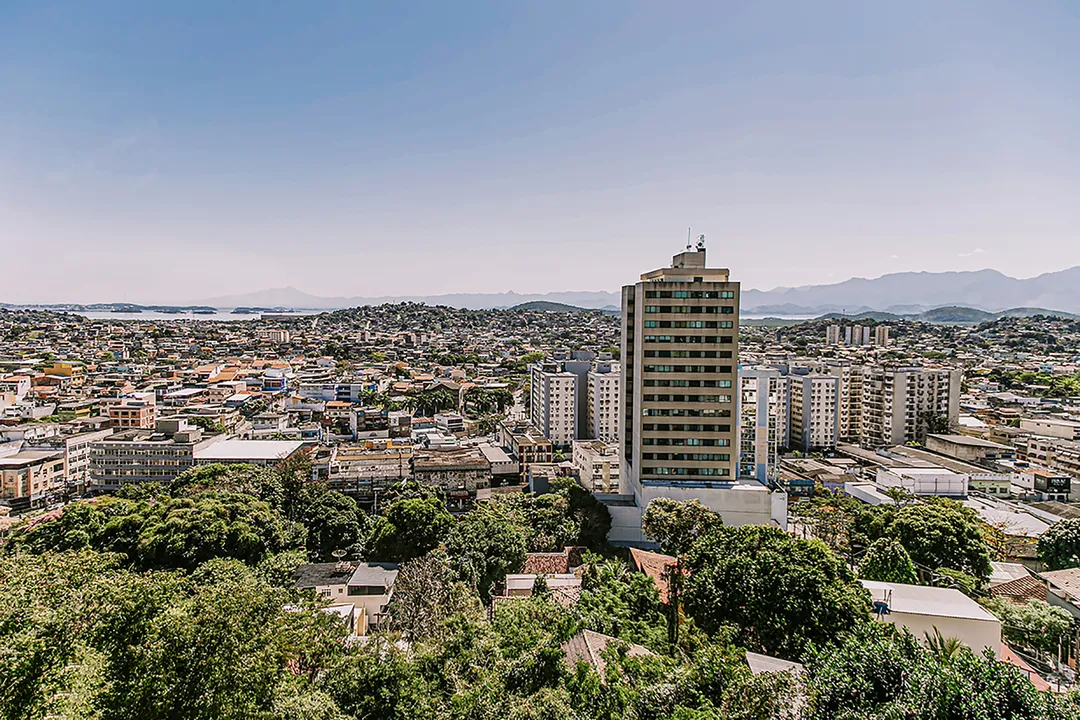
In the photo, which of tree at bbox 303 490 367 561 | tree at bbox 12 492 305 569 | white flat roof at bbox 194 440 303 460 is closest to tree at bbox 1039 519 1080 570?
tree at bbox 303 490 367 561

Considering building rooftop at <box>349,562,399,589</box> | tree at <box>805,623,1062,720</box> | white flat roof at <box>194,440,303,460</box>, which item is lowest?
building rooftop at <box>349,562,399,589</box>

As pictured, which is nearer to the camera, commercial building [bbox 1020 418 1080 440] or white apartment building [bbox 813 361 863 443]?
commercial building [bbox 1020 418 1080 440]

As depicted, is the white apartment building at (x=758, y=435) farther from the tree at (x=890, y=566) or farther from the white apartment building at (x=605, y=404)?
the tree at (x=890, y=566)

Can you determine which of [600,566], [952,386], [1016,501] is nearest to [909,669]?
[600,566]

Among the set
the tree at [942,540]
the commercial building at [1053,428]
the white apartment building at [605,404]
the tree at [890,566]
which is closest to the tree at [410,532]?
the tree at [890,566]

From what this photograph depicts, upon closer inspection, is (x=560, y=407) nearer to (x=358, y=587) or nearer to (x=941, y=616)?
(x=358, y=587)

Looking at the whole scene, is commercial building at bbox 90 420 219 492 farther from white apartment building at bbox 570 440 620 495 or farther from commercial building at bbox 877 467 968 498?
commercial building at bbox 877 467 968 498
